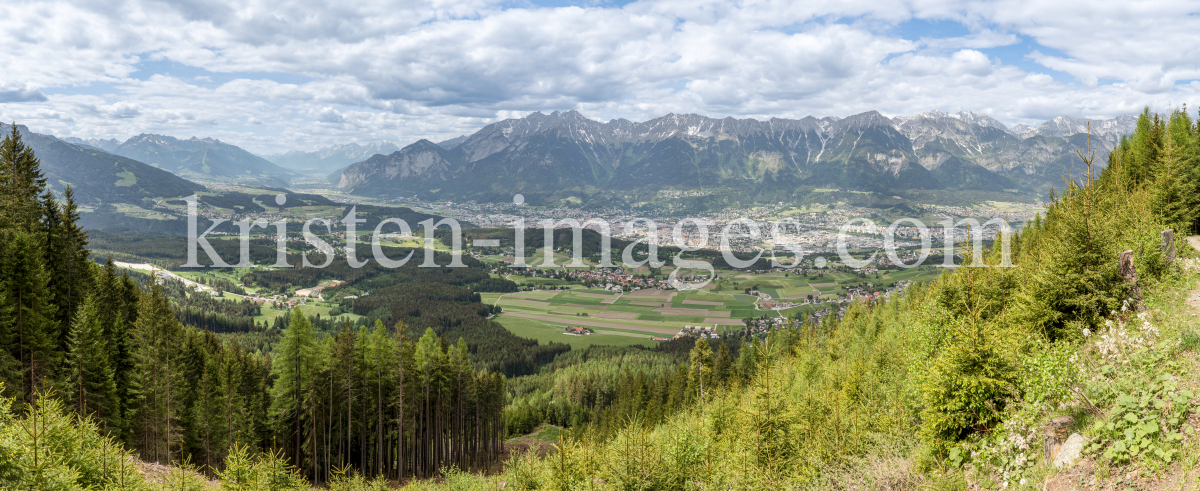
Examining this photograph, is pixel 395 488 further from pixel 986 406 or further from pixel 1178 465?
pixel 1178 465

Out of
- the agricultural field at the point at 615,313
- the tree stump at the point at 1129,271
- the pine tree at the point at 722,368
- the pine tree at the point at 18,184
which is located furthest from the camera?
the agricultural field at the point at 615,313

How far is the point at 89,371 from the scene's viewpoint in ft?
98.0

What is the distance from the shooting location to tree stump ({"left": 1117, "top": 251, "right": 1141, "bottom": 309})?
17625 mm

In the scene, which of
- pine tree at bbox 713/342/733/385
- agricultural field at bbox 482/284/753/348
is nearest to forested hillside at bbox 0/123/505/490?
pine tree at bbox 713/342/733/385

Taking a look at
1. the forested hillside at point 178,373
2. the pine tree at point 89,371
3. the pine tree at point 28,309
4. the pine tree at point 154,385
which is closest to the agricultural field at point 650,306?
the forested hillside at point 178,373

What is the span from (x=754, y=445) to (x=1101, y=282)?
14.0m

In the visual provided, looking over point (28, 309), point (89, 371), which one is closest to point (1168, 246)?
point (89, 371)

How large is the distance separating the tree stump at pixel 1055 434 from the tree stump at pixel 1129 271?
9.52 metres

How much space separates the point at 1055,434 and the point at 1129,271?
11.0 m

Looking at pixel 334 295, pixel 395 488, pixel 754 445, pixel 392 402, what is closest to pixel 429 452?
pixel 395 488

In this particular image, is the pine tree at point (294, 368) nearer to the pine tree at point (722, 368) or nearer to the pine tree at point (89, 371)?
the pine tree at point (89, 371)

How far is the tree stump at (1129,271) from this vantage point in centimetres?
1762

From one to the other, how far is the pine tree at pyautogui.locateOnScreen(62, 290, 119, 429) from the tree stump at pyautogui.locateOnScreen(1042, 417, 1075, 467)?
4457cm

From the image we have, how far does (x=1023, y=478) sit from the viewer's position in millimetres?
10930
